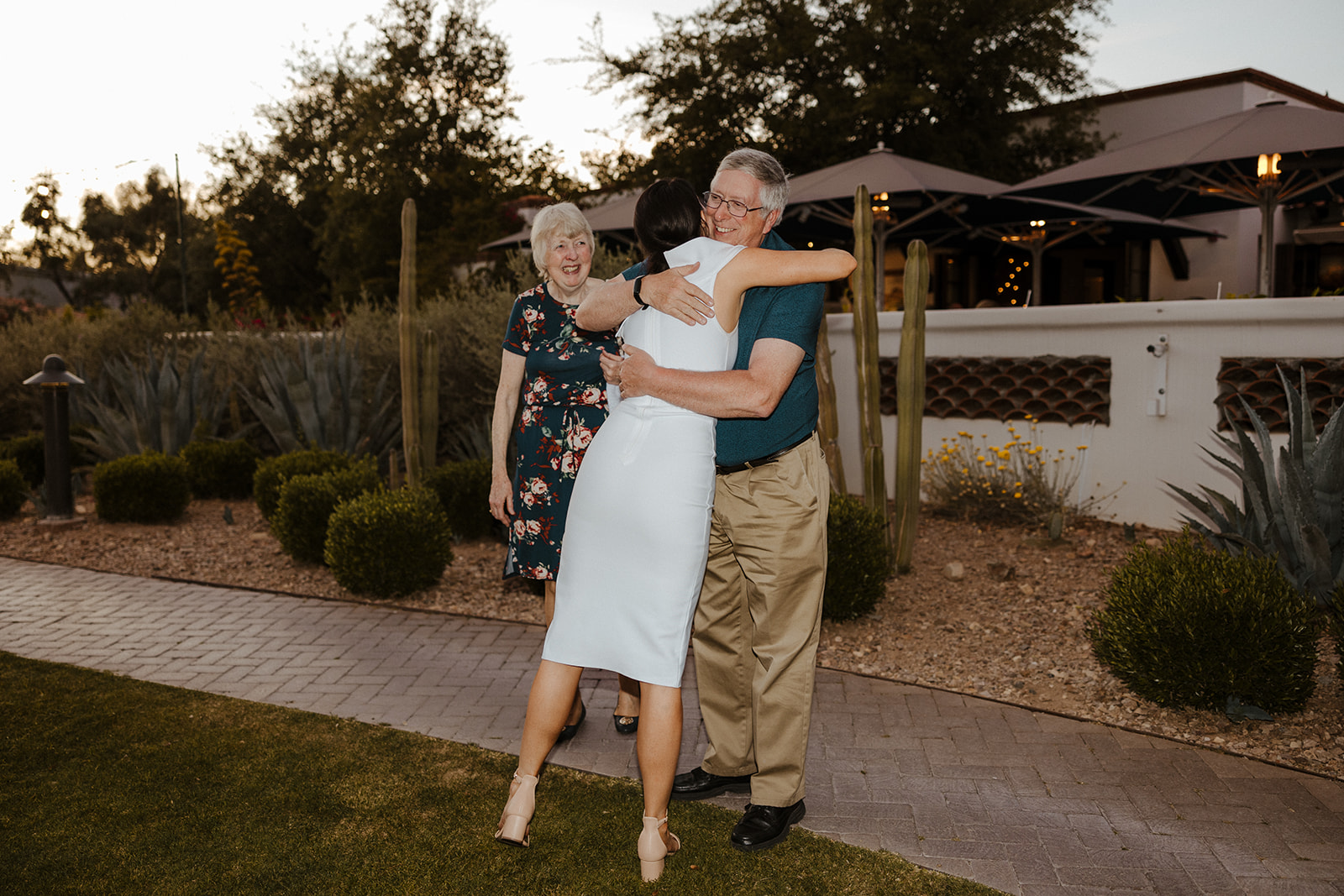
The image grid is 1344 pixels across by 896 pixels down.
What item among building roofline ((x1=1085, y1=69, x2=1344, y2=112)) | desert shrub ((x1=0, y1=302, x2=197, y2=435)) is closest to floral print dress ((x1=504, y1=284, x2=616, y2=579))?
desert shrub ((x1=0, y1=302, x2=197, y2=435))

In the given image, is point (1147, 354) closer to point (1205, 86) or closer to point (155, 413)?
point (155, 413)

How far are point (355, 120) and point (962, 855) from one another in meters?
38.5

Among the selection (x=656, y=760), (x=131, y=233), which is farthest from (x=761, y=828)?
(x=131, y=233)

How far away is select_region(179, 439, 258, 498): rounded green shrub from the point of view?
8773 mm

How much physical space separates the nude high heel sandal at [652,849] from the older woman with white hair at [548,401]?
1.03 metres

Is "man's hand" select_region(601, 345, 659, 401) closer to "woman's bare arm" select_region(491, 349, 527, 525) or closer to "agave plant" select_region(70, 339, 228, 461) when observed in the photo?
"woman's bare arm" select_region(491, 349, 527, 525)

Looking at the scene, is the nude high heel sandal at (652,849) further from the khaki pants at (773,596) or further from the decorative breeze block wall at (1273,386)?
the decorative breeze block wall at (1273,386)

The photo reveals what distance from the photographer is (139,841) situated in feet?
9.89

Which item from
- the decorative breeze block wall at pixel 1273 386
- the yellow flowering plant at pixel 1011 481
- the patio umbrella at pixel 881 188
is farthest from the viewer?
the patio umbrella at pixel 881 188

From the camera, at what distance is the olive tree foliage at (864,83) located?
16.7 meters

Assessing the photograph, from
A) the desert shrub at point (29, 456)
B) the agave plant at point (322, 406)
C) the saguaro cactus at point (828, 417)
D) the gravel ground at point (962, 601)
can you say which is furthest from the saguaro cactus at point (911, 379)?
the desert shrub at point (29, 456)

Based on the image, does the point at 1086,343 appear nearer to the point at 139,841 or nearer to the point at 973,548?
the point at 973,548

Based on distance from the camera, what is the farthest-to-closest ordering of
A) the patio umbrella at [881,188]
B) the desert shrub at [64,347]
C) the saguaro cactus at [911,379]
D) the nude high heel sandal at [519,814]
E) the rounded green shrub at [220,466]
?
1. the desert shrub at [64,347]
2. the patio umbrella at [881,188]
3. the rounded green shrub at [220,466]
4. the saguaro cactus at [911,379]
5. the nude high heel sandal at [519,814]

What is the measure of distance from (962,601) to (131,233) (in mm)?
54805
